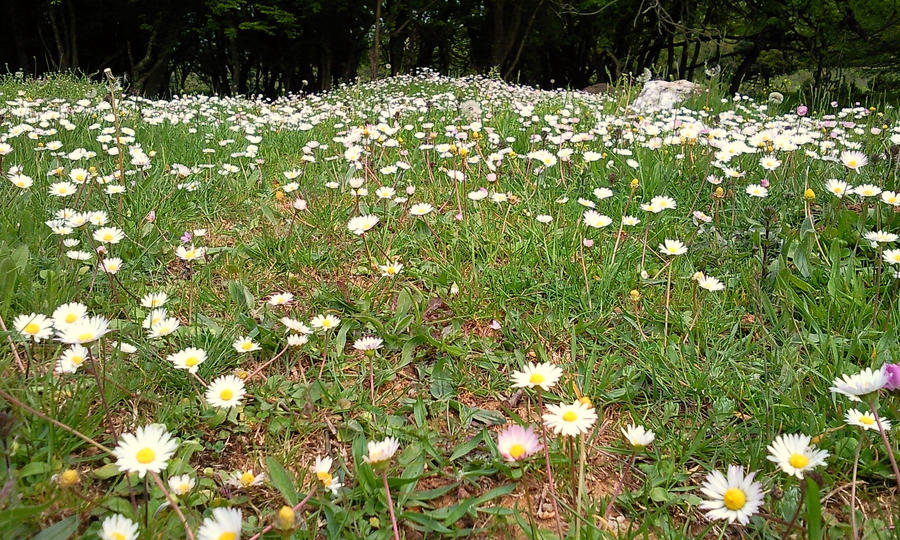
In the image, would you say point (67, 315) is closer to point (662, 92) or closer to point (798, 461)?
point (798, 461)

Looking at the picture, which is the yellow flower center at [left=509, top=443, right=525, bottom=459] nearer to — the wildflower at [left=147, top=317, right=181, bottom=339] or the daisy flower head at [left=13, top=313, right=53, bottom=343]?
the wildflower at [left=147, top=317, right=181, bottom=339]

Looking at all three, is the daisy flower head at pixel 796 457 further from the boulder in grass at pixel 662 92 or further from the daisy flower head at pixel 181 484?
the boulder in grass at pixel 662 92

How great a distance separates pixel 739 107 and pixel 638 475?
194 inches

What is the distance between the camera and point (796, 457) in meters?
1.01

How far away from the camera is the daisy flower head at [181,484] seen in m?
1.09

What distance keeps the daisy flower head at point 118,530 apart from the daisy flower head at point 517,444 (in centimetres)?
60

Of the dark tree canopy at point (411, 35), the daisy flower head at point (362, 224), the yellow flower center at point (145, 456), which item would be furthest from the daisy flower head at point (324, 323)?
the dark tree canopy at point (411, 35)

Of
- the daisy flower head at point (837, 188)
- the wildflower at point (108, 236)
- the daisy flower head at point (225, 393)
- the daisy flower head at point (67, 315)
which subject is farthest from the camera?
the daisy flower head at point (837, 188)

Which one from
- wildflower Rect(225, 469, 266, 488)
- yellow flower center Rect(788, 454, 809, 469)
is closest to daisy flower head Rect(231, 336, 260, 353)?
wildflower Rect(225, 469, 266, 488)

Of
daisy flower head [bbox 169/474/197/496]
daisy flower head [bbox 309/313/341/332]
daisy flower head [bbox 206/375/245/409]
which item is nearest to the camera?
daisy flower head [bbox 169/474/197/496]

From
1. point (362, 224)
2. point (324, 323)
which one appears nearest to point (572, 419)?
point (324, 323)

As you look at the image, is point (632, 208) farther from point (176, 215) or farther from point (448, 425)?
point (176, 215)

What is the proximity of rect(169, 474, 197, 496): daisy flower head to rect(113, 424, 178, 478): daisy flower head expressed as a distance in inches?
5.6

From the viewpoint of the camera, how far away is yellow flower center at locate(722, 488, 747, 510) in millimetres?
933
